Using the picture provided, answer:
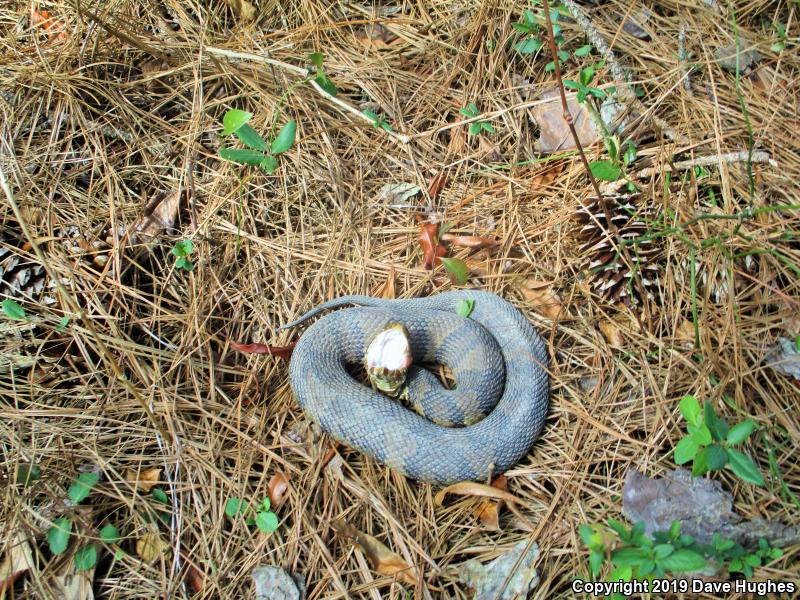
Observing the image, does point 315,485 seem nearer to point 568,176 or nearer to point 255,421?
point 255,421

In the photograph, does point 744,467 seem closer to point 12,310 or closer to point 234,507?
point 234,507

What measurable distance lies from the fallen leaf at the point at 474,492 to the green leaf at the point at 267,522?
0.78 metres

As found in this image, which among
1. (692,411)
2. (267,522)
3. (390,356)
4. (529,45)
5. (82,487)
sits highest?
(529,45)

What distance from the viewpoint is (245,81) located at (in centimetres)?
363

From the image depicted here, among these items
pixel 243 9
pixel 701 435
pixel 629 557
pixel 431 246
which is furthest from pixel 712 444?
pixel 243 9

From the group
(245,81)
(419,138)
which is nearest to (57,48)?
(245,81)

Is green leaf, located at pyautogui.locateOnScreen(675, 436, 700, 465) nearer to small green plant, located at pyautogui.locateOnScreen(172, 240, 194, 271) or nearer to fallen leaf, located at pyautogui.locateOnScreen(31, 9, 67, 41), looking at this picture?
small green plant, located at pyautogui.locateOnScreen(172, 240, 194, 271)

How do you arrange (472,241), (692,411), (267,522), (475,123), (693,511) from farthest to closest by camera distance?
(475,123) < (472,241) < (267,522) < (693,511) < (692,411)

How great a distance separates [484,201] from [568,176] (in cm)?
53

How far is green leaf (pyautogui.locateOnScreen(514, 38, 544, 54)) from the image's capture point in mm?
3545

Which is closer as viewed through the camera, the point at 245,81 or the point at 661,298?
the point at 661,298

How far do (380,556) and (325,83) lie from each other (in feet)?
9.01

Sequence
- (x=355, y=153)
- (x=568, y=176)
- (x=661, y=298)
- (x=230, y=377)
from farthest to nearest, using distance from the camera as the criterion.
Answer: (x=355, y=153), (x=568, y=176), (x=230, y=377), (x=661, y=298)

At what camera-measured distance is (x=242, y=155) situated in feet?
9.73
